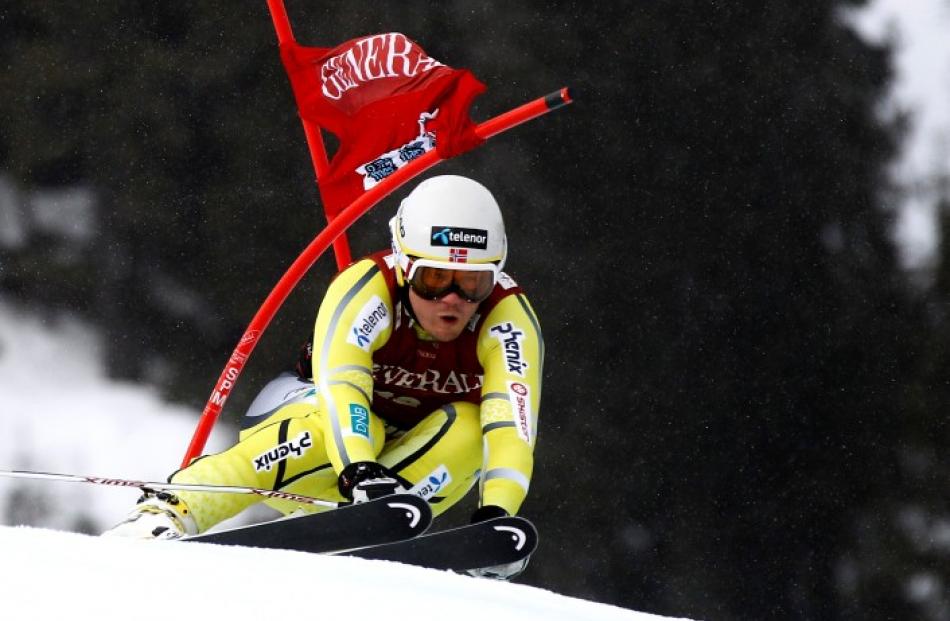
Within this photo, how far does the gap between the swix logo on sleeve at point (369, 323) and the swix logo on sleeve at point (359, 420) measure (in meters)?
0.22

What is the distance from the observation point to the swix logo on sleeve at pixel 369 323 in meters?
4.38

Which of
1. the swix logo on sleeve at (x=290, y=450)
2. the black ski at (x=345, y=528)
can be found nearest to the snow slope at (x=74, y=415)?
the swix logo on sleeve at (x=290, y=450)

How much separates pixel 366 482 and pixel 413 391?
707 millimetres

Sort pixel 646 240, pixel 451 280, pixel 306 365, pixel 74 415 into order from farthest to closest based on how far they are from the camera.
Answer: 1. pixel 74 415
2. pixel 646 240
3. pixel 306 365
4. pixel 451 280

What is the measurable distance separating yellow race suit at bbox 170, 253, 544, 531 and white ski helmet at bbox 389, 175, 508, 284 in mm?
224

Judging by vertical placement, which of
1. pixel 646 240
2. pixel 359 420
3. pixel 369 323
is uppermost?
pixel 646 240

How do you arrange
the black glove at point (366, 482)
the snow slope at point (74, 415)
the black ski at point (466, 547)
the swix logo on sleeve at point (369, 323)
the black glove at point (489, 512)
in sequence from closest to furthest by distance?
the black ski at point (466, 547) → the black glove at point (366, 482) → the black glove at point (489, 512) → the swix logo on sleeve at point (369, 323) → the snow slope at point (74, 415)

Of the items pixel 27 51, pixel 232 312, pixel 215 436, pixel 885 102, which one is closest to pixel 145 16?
pixel 27 51

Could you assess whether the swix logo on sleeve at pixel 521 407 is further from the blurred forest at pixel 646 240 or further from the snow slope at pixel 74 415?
the snow slope at pixel 74 415

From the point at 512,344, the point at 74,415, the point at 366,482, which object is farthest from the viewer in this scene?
the point at 74,415

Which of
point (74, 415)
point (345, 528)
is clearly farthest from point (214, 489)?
point (74, 415)

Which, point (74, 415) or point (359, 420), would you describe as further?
point (74, 415)

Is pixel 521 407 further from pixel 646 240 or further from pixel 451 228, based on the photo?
pixel 646 240

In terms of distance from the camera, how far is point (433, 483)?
4586 millimetres
